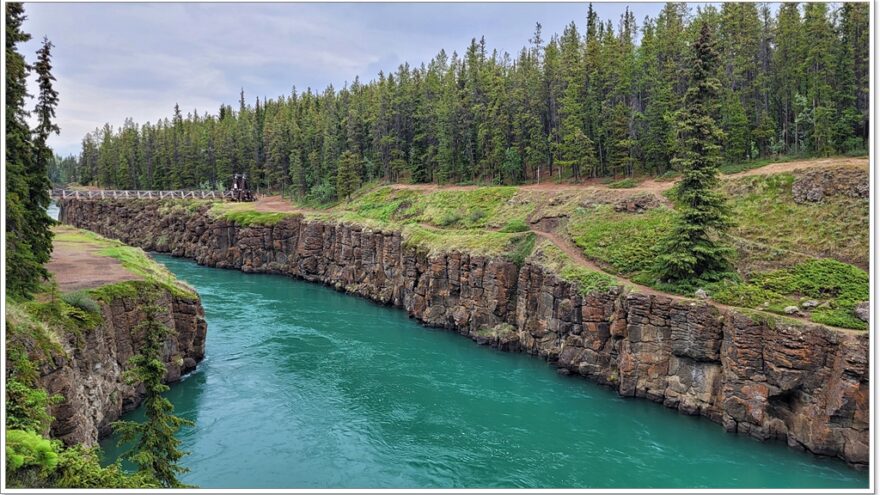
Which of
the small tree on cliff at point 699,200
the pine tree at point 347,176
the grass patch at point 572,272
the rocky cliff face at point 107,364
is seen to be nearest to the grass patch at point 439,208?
the pine tree at point 347,176

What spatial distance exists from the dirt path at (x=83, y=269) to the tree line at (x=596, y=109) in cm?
3400

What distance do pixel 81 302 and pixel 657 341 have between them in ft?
96.1

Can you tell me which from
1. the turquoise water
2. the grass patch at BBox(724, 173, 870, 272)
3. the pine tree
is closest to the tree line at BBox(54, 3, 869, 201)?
the pine tree

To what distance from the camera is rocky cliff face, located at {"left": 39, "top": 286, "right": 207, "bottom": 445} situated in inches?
807

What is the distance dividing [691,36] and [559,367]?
45860 mm

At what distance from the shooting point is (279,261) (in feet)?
246

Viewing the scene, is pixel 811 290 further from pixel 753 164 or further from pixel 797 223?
pixel 753 164

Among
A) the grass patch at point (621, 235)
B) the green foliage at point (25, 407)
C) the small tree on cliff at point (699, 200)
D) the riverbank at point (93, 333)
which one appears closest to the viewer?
the green foliage at point (25, 407)

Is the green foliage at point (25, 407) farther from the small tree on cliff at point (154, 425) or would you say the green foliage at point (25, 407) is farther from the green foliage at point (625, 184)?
the green foliage at point (625, 184)

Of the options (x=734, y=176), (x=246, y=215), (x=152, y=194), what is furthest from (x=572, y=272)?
(x=152, y=194)

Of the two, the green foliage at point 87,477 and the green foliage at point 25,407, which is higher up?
the green foliage at point 25,407

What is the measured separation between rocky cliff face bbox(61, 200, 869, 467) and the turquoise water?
0.96 m

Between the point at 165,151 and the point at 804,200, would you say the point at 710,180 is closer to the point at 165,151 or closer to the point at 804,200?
the point at 804,200

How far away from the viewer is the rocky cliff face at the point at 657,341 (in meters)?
25.2
